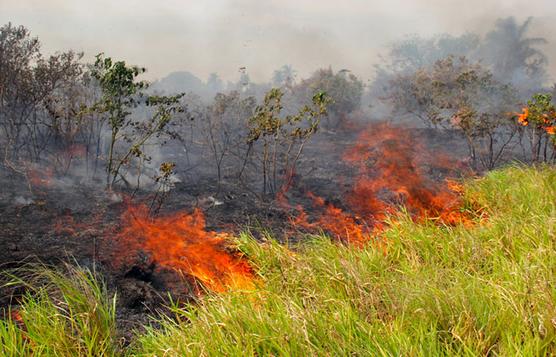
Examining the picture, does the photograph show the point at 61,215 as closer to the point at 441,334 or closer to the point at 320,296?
the point at 320,296

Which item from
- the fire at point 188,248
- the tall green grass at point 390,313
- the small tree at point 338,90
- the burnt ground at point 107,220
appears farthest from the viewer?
the small tree at point 338,90

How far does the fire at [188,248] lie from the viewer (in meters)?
6.04

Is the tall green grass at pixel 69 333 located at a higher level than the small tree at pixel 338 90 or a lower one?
lower

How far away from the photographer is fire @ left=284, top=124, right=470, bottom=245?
8469 millimetres

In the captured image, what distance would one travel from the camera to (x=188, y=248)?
6.90m

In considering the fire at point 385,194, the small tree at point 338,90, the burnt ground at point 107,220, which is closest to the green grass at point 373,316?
the burnt ground at point 107,220

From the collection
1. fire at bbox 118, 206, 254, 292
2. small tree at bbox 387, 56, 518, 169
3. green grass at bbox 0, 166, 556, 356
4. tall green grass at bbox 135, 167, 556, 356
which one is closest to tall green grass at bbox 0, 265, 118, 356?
green grass at bbox 0, 166, 556, 356

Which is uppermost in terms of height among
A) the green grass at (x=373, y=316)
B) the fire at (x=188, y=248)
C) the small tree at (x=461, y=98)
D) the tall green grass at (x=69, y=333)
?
the small tree at (x=461, y=98)

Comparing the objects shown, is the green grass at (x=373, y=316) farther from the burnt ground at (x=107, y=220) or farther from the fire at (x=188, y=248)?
the fire at (x=188, y=248)

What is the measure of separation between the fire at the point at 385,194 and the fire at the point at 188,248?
70.2 inches

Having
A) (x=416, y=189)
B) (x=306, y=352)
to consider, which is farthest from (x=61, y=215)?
(x=416, y=189)

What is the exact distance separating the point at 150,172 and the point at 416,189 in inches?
310

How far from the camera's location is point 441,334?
11.3 ft

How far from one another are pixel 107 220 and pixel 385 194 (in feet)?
21.8
